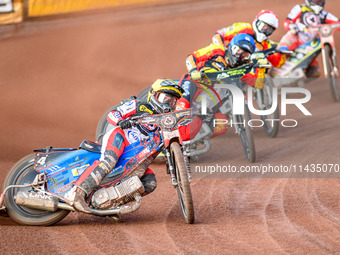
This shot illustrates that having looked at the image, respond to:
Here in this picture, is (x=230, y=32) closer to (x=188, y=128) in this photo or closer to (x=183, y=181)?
(x=188, y=128)

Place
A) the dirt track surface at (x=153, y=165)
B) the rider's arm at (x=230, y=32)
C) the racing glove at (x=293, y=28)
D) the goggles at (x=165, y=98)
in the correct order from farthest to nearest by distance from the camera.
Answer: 1. the racing glove at (x=293, y=28)
2. the rider's arm at (x=230, y=32)
3. the goggles at (x=165, y=98)
4. the dirt track surface at (x=153, y=165)

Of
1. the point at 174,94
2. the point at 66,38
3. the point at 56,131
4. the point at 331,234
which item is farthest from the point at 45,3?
the point at 331,234

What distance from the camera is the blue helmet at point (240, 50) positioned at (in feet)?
38.9

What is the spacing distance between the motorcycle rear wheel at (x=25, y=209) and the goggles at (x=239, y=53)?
4670 mm

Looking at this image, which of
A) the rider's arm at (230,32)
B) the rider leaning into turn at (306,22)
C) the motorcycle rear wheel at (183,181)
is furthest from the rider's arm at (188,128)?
the rider leaning into turn at (306,22)

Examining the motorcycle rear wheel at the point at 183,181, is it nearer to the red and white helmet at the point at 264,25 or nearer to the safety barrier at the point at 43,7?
the red and white helmet at the point at 264,25

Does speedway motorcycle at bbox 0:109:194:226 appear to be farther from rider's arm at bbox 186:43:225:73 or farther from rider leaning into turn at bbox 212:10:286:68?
rider leaning into turn at bbox 212:10:286:68

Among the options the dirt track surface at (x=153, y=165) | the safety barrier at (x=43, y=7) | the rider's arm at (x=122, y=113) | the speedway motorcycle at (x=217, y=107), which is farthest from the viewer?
the safety barrier at (x=43, y=7)

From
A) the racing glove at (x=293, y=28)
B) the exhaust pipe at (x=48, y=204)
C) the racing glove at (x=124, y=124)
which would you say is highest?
the racing glove at (x=124, y=124)

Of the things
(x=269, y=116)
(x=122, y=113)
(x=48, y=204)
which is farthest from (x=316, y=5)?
(x=48, y=204)

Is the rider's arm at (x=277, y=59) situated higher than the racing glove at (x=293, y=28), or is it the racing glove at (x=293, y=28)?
the racing glove at (x=293, y=28)

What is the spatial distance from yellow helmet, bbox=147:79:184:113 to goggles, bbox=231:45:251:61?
362 cm

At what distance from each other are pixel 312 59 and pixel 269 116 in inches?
122

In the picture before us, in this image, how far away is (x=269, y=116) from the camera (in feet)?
44.7
